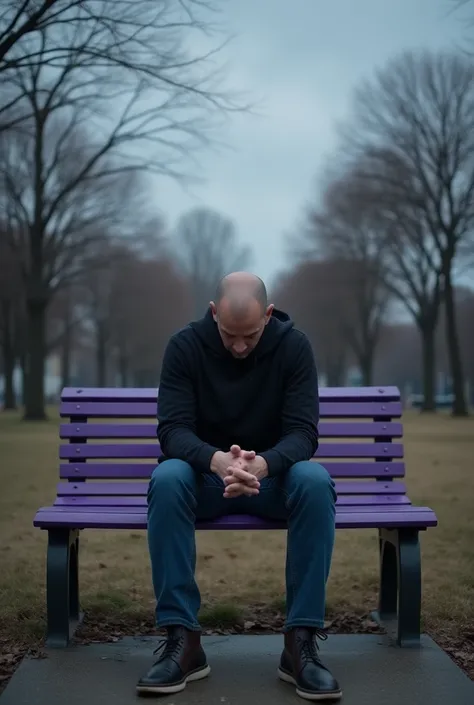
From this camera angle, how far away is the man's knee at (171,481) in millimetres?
3513

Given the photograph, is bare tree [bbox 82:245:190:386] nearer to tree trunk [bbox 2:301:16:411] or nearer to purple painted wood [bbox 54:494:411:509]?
→ tree trunk [bbox 2:301:16:411]

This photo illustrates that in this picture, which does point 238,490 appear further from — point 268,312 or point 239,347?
point 268,312

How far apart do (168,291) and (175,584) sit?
4168 centimetres

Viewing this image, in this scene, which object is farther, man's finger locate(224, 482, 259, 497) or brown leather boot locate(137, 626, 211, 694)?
man's finger locate(224, 482, 259, 497)

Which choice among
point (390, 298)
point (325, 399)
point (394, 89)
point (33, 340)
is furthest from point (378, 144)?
point (325, 399)

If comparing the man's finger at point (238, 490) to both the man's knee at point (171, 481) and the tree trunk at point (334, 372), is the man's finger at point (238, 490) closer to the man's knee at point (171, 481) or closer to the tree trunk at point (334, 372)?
the man's knee at point (171, 481)

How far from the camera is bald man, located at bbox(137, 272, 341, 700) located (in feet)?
11.2

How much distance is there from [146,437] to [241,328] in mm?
1031

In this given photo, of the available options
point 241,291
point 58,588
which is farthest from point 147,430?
point 241,291

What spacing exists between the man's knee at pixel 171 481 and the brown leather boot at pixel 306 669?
2.15 feet

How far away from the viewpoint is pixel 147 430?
4.41 m

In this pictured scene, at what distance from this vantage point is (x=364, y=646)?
398 cm

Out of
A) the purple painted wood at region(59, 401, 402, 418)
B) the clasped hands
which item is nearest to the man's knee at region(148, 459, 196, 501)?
the clasped hands

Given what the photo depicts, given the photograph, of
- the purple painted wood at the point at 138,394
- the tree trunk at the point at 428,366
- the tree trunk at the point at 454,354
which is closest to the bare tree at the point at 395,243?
the tree trunk at the point at 428,366
